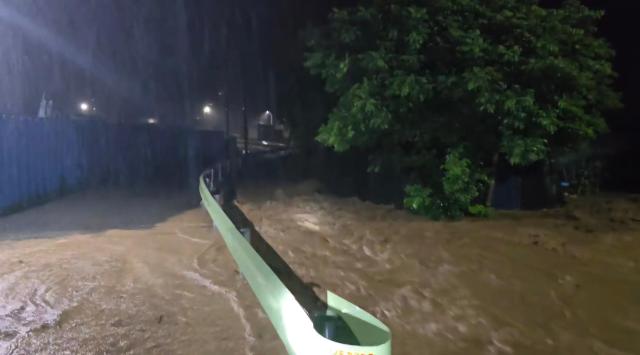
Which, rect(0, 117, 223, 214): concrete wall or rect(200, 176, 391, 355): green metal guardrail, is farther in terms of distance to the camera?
rect(0, 117, 223, 214): concrete wall

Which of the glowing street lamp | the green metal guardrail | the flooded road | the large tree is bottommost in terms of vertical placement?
the flooded road

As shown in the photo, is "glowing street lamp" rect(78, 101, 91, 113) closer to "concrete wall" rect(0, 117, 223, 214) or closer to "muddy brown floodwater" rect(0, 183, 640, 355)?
"concrete wall" rect(0, 117, 223, 214)

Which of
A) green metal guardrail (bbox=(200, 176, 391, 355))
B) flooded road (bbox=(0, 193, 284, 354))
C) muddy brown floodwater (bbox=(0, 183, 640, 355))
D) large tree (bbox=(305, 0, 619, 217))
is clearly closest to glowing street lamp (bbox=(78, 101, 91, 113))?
muddy brown floodwater (bbox=(0, 183, 640, 355))

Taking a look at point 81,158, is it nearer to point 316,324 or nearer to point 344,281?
point 344,281

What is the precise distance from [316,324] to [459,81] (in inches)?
283

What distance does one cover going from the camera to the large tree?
10555 millimetres

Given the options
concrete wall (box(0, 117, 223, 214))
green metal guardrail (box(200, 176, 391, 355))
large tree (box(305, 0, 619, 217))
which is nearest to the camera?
green metal guardrail (box(200, 176, 391, 355))

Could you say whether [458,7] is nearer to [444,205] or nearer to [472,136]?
[472,136]

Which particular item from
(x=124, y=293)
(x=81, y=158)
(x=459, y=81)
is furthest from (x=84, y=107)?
(x=124, y=293)

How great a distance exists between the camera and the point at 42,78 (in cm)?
3139

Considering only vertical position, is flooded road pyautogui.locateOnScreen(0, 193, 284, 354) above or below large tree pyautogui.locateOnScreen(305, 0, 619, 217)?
below

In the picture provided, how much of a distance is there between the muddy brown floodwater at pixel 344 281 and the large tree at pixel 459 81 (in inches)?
56.3

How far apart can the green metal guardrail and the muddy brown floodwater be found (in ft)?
1.68

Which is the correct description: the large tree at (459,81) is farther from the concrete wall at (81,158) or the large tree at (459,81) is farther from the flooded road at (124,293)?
the concrete wall at (81,158)
